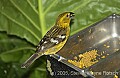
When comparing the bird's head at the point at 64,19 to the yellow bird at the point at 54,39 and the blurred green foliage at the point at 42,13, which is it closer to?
the yellow bird at the point at 54,39

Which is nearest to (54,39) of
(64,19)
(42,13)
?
(64,19)

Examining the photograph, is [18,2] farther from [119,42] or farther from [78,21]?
[119,42]

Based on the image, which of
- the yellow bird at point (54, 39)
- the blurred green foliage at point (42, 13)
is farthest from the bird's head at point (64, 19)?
the blurred green foliage at point (42, 13)

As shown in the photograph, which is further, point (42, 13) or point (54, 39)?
point (42, 13)

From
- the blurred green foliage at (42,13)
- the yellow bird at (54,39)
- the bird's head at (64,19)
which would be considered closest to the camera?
the yellow bird at (54,39)

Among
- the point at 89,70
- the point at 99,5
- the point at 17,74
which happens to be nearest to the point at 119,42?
Result: the point at 99,5

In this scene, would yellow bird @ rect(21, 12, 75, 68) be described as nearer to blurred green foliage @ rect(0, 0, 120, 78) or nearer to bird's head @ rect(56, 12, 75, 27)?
A: bird's head @ rect(56, 12, 75, 27)

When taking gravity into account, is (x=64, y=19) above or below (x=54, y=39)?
above

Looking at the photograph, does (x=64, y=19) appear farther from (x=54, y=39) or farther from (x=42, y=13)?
(x=42, y=13)
